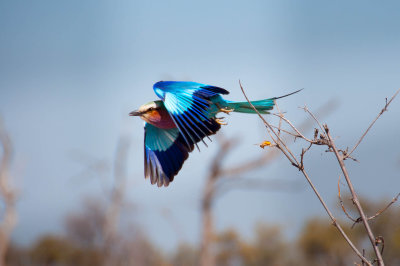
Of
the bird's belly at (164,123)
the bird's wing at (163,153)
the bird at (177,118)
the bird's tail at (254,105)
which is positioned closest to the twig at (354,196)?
the bird at (177,118)

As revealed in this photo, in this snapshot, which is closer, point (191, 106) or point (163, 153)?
point (191, 106)

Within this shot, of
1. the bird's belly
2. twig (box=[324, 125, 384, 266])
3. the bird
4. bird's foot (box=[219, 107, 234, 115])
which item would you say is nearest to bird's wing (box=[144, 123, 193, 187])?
the bird

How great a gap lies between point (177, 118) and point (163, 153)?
46 cm

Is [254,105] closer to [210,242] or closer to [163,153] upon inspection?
[163,153]

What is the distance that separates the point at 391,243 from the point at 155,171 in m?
11.6

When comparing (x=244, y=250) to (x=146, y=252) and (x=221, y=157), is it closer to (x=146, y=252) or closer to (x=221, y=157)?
(x=146, y=252)

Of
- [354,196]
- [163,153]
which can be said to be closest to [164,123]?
[163,153]

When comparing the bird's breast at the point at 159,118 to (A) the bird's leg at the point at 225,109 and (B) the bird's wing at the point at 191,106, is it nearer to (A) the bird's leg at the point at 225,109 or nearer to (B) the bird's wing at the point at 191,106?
(B) the bird's wing at the point at 191,106

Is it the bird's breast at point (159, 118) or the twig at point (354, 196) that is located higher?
the bird's breast at point (159, 118)

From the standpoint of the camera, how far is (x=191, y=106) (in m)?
2.43

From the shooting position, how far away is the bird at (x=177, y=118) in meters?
2.39

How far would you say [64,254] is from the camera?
17.5m

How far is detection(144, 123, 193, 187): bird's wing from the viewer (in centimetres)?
265

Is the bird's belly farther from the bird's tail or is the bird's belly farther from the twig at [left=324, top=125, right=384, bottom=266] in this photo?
the twig at [left=324, top=125, right=384, bottom=266]
